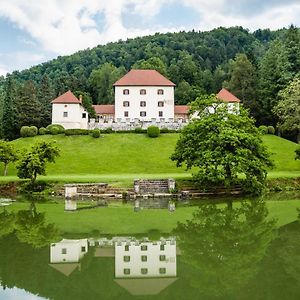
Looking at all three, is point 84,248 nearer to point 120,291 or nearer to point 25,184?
point 120,291

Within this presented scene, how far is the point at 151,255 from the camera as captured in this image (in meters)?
14.4

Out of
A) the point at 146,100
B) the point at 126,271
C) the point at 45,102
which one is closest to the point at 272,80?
the point at 146,100

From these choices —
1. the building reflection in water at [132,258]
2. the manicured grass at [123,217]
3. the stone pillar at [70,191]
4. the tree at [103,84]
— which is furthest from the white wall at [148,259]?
the tree at [103,84]

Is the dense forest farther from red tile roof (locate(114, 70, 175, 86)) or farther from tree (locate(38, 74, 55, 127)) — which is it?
red tile roof (locate(114, 70, 175, 86))

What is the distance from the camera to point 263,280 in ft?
37.4

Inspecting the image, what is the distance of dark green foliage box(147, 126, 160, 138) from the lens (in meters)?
56.2

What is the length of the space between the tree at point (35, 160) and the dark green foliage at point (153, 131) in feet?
66.5

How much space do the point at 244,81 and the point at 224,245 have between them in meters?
59.2

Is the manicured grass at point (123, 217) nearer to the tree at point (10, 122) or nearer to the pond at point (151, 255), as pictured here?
the pond at point (151, 255)

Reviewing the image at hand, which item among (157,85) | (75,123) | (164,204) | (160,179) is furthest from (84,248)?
(157,85)

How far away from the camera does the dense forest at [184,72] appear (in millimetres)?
64875

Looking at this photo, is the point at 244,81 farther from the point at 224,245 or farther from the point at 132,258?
the point at 132,258

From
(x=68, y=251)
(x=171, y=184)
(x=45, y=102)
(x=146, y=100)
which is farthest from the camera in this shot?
(x=45, y=102)

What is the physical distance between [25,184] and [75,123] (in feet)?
88.3
